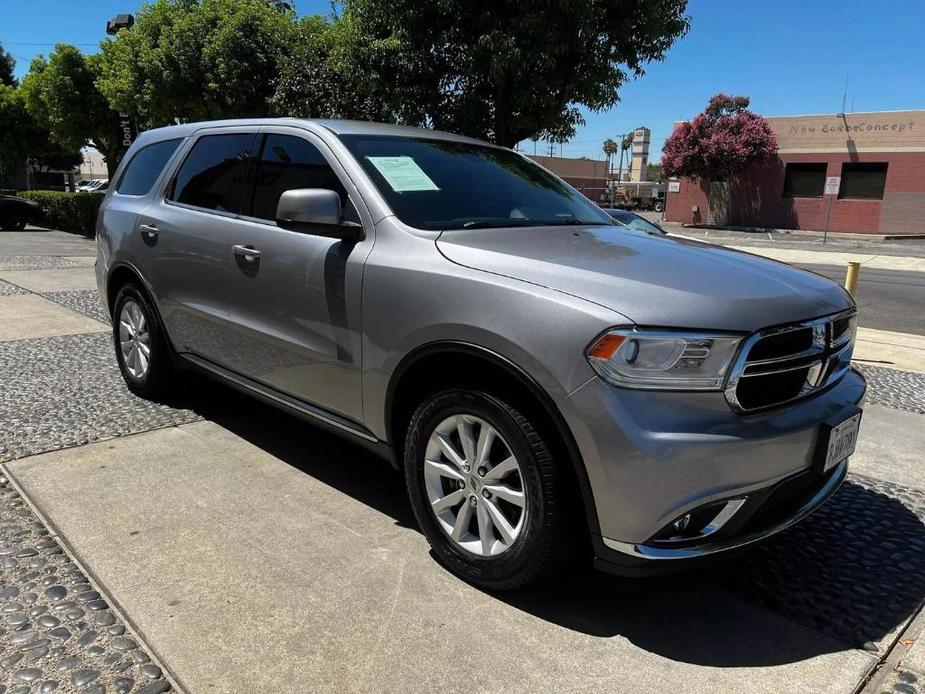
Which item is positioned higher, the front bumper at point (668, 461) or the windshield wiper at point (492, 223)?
the windshield wiper at point (492, 223)

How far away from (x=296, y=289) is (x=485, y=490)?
1.32m

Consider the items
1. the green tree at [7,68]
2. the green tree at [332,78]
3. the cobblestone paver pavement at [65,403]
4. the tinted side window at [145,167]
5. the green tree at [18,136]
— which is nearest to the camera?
the cobblestone paver pavement at [65,403]

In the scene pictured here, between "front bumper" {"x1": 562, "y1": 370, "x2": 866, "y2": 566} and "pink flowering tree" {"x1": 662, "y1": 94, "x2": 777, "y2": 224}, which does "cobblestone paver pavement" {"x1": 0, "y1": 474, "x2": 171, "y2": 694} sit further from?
"pink flowering tree" {"x1": 662, "y1": 94, "x2": 777, "y2": 224}

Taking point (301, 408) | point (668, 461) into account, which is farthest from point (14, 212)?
point (668, 461)

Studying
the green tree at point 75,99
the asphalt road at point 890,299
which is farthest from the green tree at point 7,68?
the asphalt road at point 890,299

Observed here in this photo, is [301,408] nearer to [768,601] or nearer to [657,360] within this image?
[657,360]

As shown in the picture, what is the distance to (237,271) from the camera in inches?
143

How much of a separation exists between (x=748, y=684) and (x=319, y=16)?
54.6 feet

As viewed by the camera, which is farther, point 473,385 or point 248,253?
point 248,253

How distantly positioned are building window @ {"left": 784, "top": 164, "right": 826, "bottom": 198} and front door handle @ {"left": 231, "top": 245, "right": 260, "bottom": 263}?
115ft

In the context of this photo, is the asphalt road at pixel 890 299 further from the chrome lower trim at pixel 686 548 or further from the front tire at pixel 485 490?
the front tire at pixel 485 490

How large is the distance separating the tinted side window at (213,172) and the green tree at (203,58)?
10863 millimetres

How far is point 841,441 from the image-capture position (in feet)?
8.54

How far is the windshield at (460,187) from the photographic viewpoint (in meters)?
3.14
